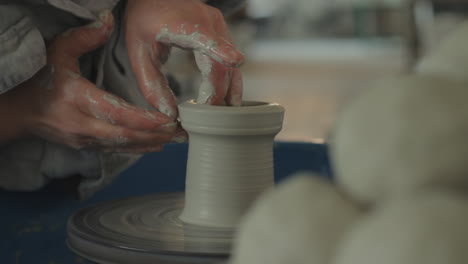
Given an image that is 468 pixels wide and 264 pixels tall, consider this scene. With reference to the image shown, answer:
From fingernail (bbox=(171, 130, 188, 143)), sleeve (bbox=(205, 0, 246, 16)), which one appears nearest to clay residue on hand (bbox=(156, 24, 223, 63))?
fingernail (bbox=(171, 130, 188, 143))

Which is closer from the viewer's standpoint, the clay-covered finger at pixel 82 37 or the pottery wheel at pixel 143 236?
the pottery wheel at pixel 143 236

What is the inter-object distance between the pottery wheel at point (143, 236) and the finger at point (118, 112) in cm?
10

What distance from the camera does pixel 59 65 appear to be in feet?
2.94

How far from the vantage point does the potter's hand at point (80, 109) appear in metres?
0.86

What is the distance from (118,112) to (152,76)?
90mm

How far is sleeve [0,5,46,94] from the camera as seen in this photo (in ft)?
2.67

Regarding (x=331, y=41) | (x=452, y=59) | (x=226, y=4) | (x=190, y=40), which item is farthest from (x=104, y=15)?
(x=331, y=41)

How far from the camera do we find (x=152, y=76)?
926 millimetres

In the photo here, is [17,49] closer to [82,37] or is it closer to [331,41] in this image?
[82,37]

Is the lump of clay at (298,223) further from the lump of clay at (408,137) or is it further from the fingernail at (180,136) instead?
the fingernail at (180,136)

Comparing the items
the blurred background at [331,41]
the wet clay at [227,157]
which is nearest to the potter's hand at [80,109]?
→ the wet clay at [227,157]

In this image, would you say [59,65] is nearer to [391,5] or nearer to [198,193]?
[198,193]

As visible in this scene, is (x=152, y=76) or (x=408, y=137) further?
(x=152, y=76)

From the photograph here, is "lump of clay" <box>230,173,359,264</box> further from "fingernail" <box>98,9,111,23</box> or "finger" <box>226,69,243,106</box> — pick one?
"fingernail" <box>98,9,111,23</box>
